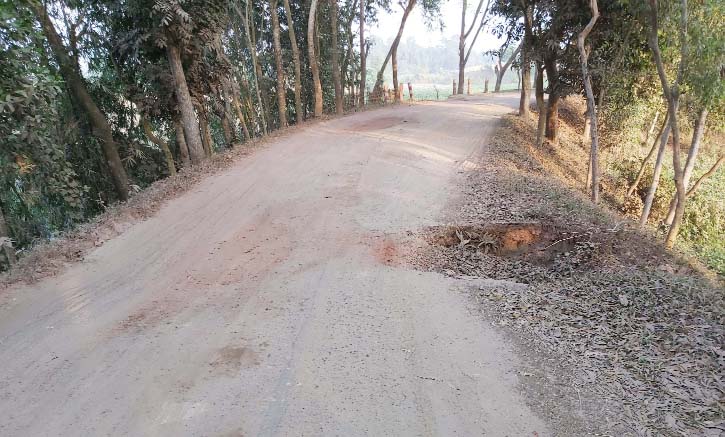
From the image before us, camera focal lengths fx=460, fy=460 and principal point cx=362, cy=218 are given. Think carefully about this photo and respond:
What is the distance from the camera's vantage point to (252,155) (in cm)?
1329

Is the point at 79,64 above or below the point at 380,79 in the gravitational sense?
above

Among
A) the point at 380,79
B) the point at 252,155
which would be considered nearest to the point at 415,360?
the point at 252,155

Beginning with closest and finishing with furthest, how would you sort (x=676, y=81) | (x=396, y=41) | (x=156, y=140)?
1. (x=676, y=81)
2. (x=156, y=140)
3. (x=396, y=41)

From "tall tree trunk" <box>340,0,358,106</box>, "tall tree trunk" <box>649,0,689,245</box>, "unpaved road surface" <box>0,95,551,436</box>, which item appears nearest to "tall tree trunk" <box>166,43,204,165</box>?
"unpaved road surface" <box>0,95,551,436</box>

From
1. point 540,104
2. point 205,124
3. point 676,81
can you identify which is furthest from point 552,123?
point 205,124

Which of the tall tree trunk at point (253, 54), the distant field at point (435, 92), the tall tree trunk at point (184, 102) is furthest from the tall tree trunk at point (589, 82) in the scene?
the distant field at point (435, 92)

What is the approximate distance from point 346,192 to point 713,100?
7593 mm

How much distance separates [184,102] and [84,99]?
12.9 ft

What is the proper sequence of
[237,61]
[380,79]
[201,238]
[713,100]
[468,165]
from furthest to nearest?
[380,79], [237,61], [468,165], [713,100], [201,238]

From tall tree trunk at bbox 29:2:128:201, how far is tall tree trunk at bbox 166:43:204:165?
300cm

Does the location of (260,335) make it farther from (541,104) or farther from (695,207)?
(695,207)

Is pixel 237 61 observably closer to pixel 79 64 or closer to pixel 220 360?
pixel 79 64

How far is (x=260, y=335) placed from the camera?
5312mm

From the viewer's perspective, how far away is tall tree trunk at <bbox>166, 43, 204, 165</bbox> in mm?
12367
